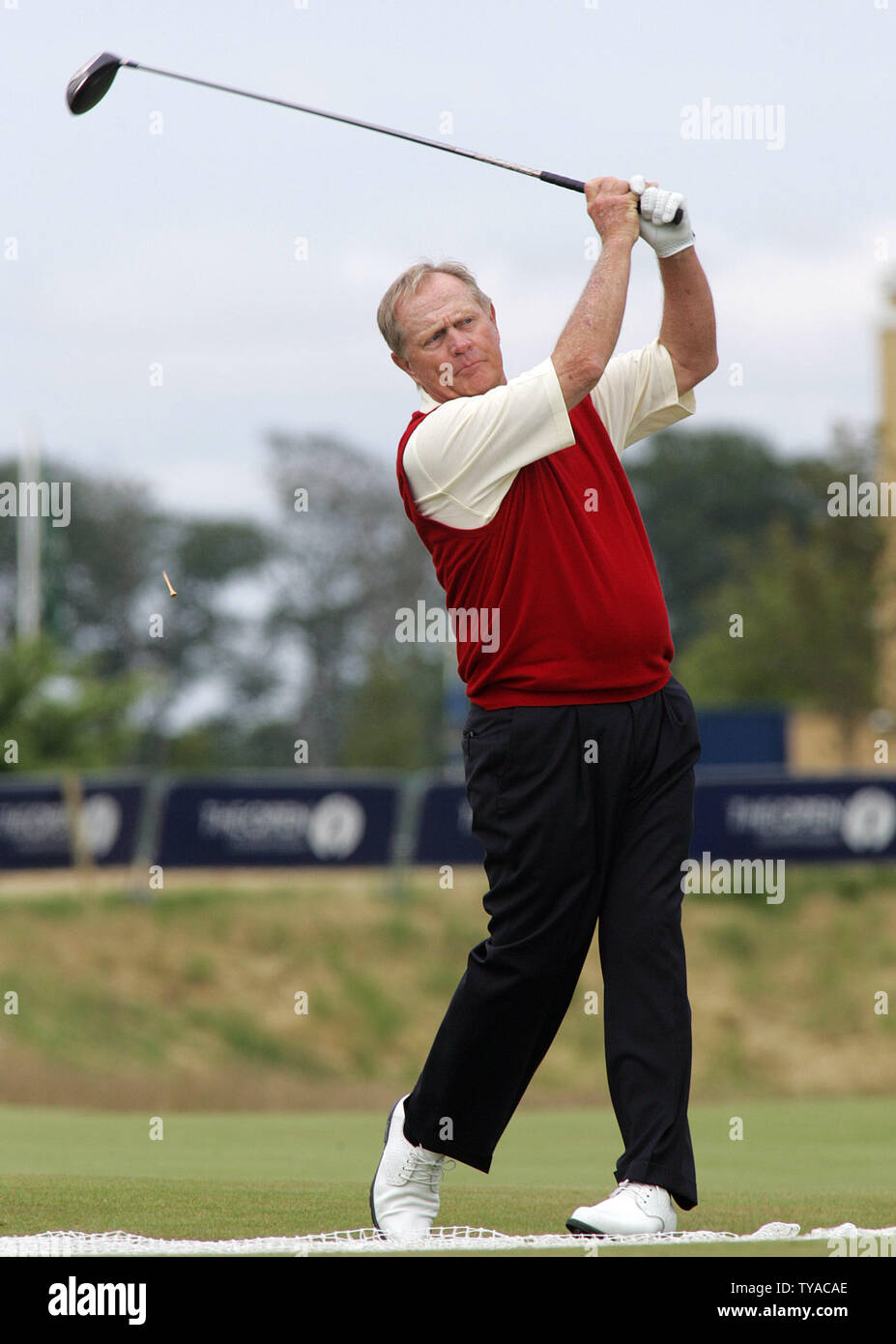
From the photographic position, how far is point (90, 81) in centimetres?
536

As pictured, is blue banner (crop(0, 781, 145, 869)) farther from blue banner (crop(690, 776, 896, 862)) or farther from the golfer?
the golfer

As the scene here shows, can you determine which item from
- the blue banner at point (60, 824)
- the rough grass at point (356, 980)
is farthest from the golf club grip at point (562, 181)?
the blue banner at point (60, 824)

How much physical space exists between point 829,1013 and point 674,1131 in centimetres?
1582

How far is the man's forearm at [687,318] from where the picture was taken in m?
4.68

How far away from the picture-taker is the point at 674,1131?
4.28 metres

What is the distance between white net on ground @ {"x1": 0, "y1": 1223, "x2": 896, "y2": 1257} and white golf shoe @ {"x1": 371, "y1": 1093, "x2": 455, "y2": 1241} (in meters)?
0.16

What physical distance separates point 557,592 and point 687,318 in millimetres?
947

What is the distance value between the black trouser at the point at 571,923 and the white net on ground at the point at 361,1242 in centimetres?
29

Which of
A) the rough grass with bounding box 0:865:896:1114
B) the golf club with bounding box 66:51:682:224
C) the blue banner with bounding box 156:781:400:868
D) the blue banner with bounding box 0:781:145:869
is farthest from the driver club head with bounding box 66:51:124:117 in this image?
the blue banner with bounding box 0:781:145:869

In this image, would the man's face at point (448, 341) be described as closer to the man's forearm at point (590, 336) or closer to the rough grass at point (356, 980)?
the man's forearm at point (590, 336)

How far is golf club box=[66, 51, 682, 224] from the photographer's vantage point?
4801 mm
